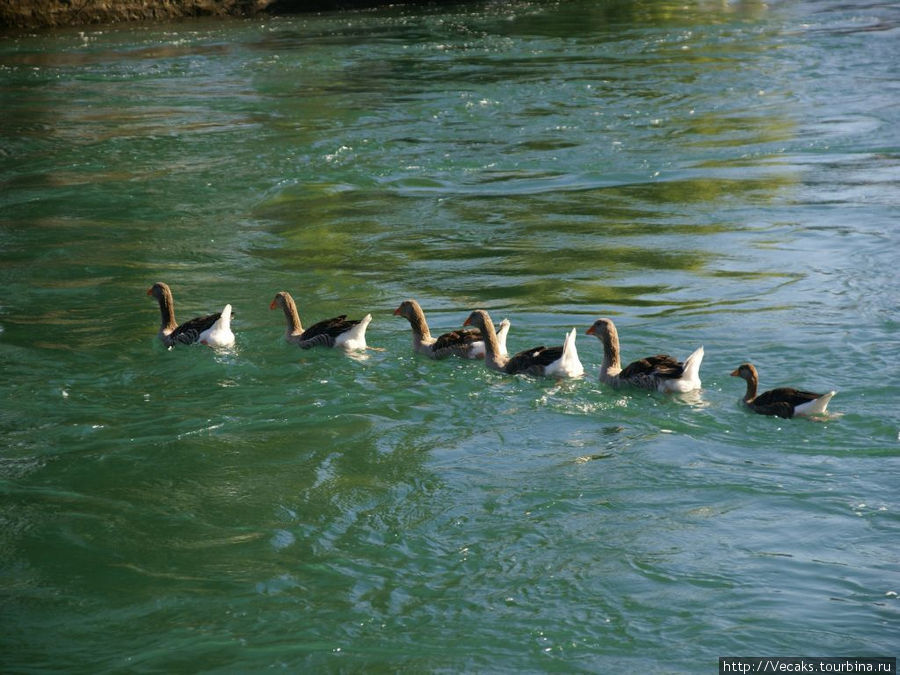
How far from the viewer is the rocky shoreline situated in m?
39.5

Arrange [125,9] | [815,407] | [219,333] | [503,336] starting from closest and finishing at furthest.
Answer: [815,407], [503,336], [219,333], [125,9]

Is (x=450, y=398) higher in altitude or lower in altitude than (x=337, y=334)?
lower

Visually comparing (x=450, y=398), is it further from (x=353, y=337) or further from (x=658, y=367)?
(x=658, y=367)

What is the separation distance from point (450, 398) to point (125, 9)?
3474 cm

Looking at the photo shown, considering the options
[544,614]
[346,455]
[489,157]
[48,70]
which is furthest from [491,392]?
[48,70]

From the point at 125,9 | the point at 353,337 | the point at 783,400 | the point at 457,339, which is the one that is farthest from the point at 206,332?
the point at 125,9

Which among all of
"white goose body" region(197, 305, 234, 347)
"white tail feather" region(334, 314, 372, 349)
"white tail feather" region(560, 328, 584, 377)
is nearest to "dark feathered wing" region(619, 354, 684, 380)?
"white tail feather" region(560, 328, 584, 377)

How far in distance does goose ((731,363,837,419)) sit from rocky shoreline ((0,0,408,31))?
1405 inches

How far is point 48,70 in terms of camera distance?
100 ft

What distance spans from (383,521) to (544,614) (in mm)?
1642

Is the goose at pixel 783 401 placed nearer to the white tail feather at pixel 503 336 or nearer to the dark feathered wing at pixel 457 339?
the white tail feather at pixel 503 336

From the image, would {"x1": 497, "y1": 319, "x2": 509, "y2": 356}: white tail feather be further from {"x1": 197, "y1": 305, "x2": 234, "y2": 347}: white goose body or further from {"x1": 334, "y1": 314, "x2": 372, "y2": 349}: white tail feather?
{"x1": 197, "y1": 305, "x2": 234, "y2": 347}: white goose body

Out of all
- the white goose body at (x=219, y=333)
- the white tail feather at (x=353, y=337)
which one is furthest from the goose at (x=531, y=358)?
the white goose body at (x=219, y=333)

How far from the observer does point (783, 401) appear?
9.60 meters
